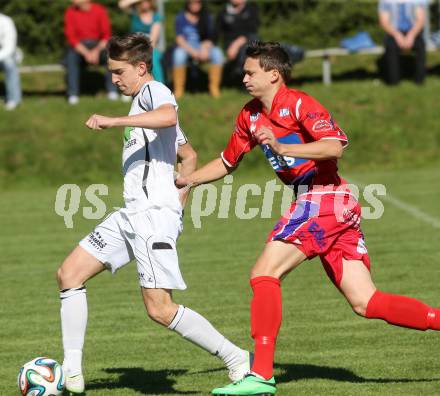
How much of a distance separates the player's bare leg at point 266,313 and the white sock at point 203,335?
0.23m

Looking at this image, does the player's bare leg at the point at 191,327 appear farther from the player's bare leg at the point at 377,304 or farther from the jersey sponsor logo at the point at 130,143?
the jersey sponsor logo at the point at 130,143

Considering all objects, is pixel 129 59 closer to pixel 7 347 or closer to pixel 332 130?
pixel 332 130

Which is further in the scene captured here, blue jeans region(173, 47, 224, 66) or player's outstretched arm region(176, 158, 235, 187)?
blue jeans region(173, 47, 224, 66)

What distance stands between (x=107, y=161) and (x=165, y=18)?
376 cm

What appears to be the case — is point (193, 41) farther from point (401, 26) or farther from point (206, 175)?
point (206, 175)

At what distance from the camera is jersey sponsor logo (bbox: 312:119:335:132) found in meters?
5.64

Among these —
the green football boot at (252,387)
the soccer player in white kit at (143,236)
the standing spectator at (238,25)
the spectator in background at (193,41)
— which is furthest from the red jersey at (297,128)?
the standing spectator at (238,25)

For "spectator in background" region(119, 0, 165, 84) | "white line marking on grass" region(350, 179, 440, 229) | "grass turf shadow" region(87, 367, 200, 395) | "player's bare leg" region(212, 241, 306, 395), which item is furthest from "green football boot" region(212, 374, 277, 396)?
"spectator in background" region(119, 0, 165, 84)

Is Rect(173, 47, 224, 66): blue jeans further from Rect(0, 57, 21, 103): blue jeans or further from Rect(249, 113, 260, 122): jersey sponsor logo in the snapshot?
Rect(249, 113, 260, 122): jersey sponsor logo

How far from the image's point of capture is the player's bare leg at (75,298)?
19.3ft

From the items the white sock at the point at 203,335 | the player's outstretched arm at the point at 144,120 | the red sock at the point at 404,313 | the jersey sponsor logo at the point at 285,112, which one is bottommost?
the white sock at the point at 203,335

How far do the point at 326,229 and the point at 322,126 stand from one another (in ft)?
1.77

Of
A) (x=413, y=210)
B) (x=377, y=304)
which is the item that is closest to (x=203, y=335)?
(x=377, y=304)

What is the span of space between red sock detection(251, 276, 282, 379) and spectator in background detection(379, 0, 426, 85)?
1204 cm
